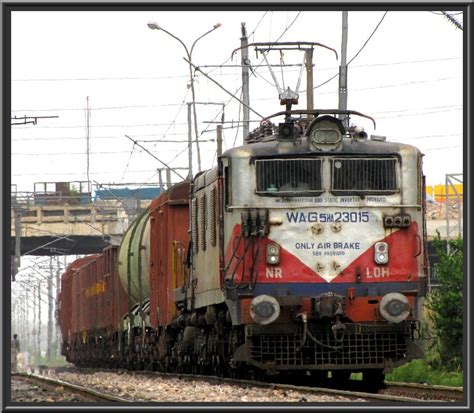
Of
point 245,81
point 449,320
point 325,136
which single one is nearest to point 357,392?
point 325,136

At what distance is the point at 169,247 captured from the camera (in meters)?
24.4

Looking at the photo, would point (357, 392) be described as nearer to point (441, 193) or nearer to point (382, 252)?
point (382, 252)

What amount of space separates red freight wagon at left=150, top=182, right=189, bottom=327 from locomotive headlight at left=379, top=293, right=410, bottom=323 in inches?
239

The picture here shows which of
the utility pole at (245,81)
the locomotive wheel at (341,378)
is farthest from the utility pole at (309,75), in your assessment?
the locomotive wheel at (341,378)

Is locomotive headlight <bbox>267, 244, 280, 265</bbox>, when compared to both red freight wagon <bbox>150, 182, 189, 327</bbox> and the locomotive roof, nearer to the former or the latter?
the locomotive roof

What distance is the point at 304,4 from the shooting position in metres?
10.6

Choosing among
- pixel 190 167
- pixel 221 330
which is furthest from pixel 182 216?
pixel 190 167

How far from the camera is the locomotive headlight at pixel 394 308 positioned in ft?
55.8

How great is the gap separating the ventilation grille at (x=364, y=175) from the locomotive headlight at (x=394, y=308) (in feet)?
4.65

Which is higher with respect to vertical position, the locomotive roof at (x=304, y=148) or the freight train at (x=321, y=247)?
the locomotive roof at (x=304, y=148)

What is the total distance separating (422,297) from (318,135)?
98.6 inches

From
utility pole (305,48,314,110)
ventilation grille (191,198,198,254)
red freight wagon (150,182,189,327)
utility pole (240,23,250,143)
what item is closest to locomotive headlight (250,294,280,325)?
ventilation grille (191,198,198,254)

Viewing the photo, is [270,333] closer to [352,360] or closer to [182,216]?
[352,360]

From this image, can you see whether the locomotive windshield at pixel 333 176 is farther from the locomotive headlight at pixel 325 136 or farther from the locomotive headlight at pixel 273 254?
the locomotive headlight at pixel 273 254
